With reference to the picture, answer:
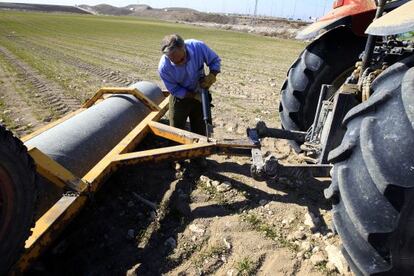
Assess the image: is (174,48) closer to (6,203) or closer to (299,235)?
(299,235)

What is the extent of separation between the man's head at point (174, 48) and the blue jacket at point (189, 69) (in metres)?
0.18

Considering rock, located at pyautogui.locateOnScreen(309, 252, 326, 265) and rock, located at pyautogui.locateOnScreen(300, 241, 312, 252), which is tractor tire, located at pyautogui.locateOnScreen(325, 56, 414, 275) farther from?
rock, located at pyautogui.locateOnScreen(300, 241, 312, 252)

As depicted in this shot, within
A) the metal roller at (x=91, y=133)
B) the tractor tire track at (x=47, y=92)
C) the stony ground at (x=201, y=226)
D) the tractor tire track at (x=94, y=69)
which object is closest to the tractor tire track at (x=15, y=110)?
the stony ground at (x=201, y=226)

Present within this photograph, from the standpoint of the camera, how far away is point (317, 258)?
8.57ft

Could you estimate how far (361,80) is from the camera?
2.73 metres

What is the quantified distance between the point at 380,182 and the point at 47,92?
670 centimetres

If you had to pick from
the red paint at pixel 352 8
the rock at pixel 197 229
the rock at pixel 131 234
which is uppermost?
the red paint at pixel 352 8

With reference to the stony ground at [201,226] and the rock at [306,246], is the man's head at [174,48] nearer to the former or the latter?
the stony ground at [201,226]

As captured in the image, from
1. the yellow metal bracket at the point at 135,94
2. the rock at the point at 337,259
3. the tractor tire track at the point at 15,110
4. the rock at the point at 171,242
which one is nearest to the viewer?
the rock at the point at 337,259

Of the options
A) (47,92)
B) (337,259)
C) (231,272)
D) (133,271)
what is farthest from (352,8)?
(47,92)

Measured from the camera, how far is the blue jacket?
151 inches

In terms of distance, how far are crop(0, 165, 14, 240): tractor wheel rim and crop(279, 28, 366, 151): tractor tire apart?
259 cm

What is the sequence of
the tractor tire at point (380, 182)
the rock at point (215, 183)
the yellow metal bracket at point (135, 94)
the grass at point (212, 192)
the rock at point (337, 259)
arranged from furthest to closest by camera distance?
the yellow metal bracket at point (135, 94)
the rock at point (215, 183)
the grass at point (212, 192)
the rock at point (337, 259)
the tractor tire at point (380, 182)

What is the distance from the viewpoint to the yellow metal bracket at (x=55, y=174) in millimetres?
2500
